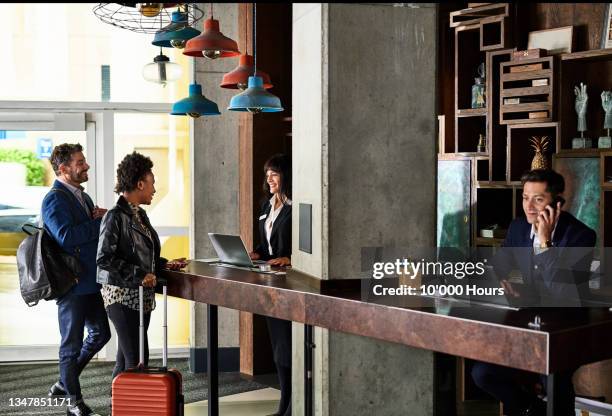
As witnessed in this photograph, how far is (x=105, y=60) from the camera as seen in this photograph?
308 inches

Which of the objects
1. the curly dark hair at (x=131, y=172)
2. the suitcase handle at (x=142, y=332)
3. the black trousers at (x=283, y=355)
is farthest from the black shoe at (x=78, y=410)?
the curly dark hair at (x=131, y=172)

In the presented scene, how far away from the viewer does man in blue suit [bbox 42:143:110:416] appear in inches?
223

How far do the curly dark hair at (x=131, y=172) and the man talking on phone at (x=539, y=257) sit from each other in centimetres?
211

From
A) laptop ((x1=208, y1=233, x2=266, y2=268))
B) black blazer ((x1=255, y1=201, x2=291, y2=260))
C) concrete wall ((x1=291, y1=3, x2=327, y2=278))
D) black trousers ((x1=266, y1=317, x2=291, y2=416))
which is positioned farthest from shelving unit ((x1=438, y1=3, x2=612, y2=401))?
concrete wall ((x1=291, y1=3, x2=327, y2=278))

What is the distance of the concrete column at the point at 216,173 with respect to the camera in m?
7.25

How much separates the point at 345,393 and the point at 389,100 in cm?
146

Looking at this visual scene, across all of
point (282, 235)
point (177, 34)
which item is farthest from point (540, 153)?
point (177, 34)

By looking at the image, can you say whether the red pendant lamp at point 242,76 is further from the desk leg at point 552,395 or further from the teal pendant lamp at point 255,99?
the desk leg at point 552,395

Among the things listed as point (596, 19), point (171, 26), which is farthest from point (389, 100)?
point (596, 19)

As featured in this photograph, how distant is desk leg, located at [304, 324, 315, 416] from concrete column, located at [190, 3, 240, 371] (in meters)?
2.71

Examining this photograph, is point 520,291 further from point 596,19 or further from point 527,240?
point 596,19

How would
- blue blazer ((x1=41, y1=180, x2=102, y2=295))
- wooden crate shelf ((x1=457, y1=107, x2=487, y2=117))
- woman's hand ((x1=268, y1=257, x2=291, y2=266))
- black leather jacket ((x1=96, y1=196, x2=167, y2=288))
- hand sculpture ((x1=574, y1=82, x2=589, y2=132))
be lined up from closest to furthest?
black leather jacket ((x1=96, y1=196, x2=167, y2=288))
woman's hand ((x1=268, y1=257, x2=291, y2=266))
blue blazer ((x1=41, y1=180, x2=102, y2=295))
hand sculpture ((x1=574, y1=82, x2=589, y2=132))
wooden crate shelf ((x1=457, y1=107, x2=487, y2=117))

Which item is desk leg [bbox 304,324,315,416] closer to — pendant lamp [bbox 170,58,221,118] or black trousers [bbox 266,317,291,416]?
black trousers [bbox 266,317,291,416]

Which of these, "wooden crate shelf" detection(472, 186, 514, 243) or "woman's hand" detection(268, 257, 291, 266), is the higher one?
"wooden crate shelf" detection(472, 186, 514, 243)
